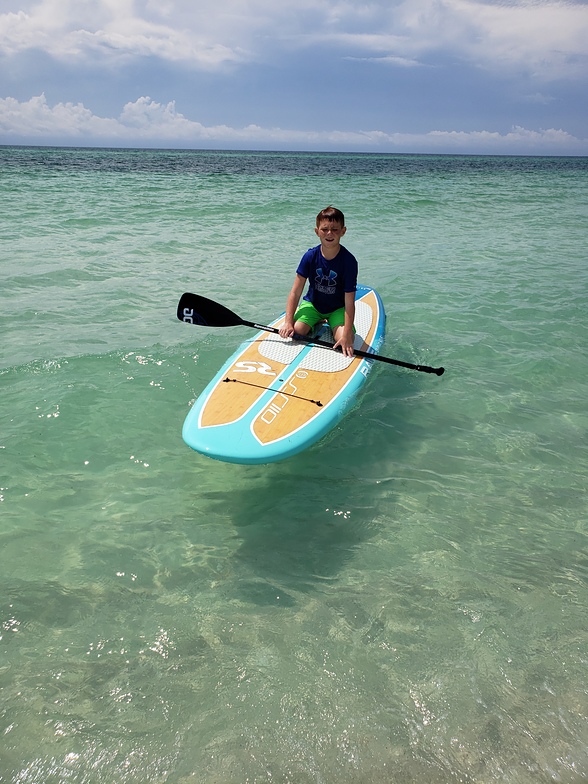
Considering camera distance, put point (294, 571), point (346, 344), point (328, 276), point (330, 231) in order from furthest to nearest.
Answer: point (328, 276) → point (346, 344) → point (330, 231) → point (294, 571)

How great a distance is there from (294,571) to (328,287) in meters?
3.17

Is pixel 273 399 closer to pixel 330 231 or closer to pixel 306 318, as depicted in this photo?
pixel 306 318

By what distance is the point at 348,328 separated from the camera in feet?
17.7

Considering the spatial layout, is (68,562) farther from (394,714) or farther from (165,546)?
(394,714)

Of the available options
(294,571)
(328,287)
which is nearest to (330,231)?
(328,287)

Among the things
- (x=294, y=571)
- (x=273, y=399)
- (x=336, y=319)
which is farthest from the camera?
(x=336, y=319)

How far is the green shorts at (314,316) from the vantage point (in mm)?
5912

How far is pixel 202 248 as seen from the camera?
13.0 meters

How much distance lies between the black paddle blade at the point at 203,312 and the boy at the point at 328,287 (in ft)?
2.29

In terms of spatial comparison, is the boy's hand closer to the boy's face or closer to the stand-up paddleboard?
the stand-up paddleboard

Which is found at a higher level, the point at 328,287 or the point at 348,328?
the point at 328,287

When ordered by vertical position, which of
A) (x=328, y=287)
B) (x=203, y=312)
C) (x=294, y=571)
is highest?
(x=328, y=287)

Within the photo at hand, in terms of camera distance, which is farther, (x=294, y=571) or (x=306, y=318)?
(x=306, y=318)

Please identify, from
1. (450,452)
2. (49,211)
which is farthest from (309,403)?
(49,211)
